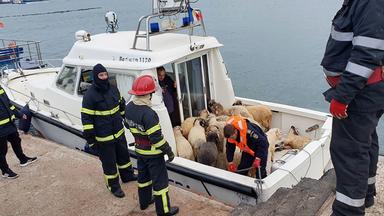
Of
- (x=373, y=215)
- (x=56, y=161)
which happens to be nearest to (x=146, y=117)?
(x=373, y=215)

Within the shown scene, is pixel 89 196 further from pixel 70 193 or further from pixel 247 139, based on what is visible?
pixel 247 139

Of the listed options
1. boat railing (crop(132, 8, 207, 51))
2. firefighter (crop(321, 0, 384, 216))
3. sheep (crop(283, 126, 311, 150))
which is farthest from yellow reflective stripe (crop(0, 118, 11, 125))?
firefighter (crop(321, 0, 384, 216))

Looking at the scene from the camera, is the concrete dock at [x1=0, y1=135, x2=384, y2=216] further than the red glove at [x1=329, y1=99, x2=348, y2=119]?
Yes

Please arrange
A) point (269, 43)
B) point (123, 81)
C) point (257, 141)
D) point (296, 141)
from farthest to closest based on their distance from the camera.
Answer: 1. point (269, 43)
2. point (296, 141)
3. point (123, 81)
4. point (257, 141)

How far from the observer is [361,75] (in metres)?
2.07

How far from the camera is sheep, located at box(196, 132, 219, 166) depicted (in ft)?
15.5

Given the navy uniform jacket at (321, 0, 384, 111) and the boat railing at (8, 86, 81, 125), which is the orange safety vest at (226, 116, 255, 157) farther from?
the boat railing at (8, 86, 81, 125)

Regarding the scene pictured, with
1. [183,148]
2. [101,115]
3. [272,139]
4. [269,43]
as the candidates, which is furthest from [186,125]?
[269,43]

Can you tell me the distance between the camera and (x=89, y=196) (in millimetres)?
4281

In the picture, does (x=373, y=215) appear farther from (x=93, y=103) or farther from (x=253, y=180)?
(x=93, y=103)

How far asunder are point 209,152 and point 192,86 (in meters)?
1.29

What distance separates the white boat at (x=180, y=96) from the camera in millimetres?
4359

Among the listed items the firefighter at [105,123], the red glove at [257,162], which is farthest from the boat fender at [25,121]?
the red glove at [257,162]

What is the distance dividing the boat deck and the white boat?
466 millimetres
